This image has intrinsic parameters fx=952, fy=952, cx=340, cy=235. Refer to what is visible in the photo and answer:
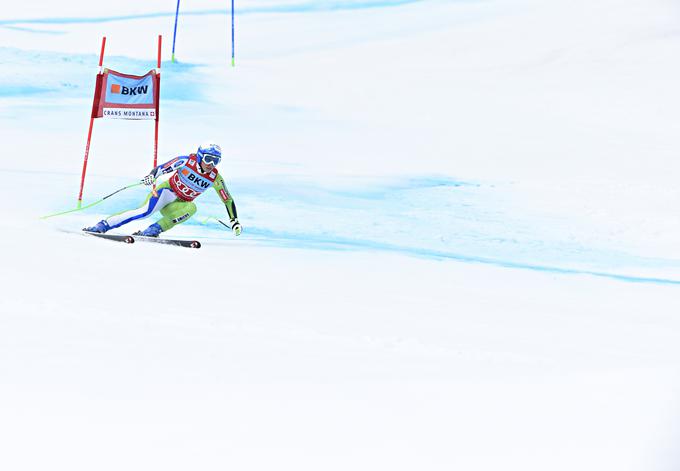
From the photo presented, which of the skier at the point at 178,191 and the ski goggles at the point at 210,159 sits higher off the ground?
the ski goggles at the point at 210,159

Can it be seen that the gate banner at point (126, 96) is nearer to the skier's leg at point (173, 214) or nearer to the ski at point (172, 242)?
the skier's leg at point (173, 214)

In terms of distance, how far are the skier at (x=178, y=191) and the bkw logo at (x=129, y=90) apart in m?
0.92

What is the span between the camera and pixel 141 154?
10094 millimetres

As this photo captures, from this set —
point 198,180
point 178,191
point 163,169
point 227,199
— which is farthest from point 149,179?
point 227,199

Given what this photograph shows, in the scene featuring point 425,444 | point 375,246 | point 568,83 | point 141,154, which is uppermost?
point 568,83

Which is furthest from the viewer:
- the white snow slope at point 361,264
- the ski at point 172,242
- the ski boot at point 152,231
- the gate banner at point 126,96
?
the gate banner at point 126,96

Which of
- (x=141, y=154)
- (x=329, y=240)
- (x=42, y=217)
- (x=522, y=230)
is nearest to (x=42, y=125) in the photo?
(x=141, y=154)

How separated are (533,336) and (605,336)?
0.45 m

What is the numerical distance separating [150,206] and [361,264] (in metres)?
1.49

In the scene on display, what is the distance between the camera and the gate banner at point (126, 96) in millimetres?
7070

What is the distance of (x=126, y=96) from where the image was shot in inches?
281

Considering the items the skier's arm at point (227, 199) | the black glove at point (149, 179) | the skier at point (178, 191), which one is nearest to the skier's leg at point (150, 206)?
the skier at point (178, 191)

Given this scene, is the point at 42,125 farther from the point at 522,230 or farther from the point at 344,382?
the point at 344,382

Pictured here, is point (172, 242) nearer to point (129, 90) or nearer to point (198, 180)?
point (198, 180)
